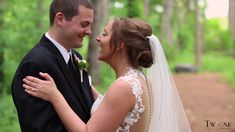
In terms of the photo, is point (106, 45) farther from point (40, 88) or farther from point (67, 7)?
point (40, 88)

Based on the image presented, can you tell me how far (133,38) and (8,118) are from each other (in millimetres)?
4826

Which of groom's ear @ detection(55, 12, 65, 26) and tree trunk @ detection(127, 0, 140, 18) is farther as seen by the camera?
tree trunk @ detection(127, 0, 140, 18)

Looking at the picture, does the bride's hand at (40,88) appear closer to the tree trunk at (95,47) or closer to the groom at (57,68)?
the groom at (57,68)

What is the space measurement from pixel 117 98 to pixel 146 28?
1.91 feet

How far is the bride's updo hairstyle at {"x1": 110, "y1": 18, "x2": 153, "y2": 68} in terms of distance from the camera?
313 cm

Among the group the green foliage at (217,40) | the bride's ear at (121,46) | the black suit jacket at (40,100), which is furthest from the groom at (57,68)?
the green foliage at (217,40)

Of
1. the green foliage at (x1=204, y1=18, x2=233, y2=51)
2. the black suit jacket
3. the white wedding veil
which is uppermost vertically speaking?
the black suit jacket

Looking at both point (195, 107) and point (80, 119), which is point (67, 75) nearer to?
point (80, 119)

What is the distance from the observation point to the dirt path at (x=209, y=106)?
30.0 ft

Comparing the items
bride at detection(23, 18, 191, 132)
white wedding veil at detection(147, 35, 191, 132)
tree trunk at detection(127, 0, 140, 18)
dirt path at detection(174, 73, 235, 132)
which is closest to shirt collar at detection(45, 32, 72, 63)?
bride at detection(23, 18, 191, 132)

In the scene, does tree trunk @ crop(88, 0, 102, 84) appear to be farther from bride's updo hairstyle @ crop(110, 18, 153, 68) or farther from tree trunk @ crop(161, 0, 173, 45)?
tree trunk @ crop(161, 0, 173, 45)

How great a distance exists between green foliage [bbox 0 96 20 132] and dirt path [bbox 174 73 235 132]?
10.2 ft

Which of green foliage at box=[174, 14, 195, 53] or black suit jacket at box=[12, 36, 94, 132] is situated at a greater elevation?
black suit jacket at box=[12, 36, 94, 132]

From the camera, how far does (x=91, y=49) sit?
14227 millimetres
